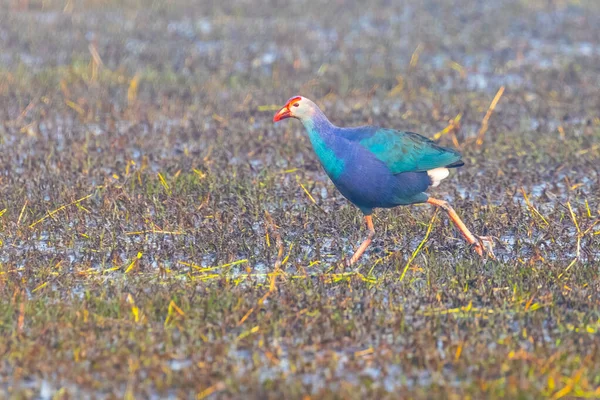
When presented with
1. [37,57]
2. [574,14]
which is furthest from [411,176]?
[574,14]

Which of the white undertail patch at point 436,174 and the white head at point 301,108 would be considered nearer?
the white head at point 301,108

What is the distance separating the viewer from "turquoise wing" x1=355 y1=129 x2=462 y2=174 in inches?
223

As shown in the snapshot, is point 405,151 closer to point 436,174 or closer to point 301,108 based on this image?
point 436,174

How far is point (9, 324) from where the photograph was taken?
15.3 feet

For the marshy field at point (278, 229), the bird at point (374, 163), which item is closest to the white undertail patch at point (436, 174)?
the bird at point (374, 163)

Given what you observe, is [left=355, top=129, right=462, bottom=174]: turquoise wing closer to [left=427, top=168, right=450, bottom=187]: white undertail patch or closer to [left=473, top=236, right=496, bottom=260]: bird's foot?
[left=427, top=168, right=450, bottom=187]: white undertail patch

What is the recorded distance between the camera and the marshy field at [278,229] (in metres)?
4.27

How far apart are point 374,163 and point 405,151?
22 cm

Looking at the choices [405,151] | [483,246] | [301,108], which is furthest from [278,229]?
[483,246]

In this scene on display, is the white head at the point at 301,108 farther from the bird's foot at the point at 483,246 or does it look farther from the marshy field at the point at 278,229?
the bird's foot at the point at 483,246

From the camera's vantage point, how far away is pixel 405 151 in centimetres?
572

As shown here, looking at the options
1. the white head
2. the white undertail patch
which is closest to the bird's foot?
the white undertail patch

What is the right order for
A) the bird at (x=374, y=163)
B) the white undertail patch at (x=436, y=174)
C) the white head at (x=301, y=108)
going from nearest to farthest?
the bird at (x=374, y=163) < the white head at (x=301, y=108) < the white undertail patch at (x=436, y=174)

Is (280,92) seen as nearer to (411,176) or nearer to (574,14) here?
(411,176)
